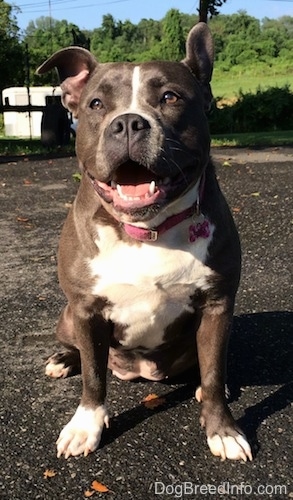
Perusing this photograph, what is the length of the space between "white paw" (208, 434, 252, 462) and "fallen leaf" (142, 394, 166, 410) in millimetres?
420

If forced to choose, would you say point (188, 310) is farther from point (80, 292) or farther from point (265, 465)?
point (265, 465)

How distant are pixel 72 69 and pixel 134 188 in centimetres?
76

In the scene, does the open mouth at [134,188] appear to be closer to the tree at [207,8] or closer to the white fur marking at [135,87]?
the white fur marking at [135,87]

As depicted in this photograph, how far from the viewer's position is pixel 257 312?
14.1ft

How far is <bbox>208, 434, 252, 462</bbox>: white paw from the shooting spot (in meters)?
2.73

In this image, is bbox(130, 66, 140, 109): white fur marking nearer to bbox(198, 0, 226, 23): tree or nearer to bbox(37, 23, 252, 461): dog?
bbox(37, 23, 252, 461): dog

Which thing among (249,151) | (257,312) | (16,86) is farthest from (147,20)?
(257,312)

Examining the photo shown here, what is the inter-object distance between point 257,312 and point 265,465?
5.56 ft

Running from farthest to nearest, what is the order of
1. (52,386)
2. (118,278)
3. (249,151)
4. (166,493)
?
1. (249,151)
2. (52,386)
3. (118,278)
4. (166,493)

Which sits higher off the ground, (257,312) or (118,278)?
(118,278)

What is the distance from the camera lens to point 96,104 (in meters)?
2.79

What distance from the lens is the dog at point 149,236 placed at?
2.61m

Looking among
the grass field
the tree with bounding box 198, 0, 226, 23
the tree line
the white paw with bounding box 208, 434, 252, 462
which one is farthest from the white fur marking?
the grass field

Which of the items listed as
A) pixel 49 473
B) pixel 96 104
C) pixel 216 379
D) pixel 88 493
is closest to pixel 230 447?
pixel 216 379
